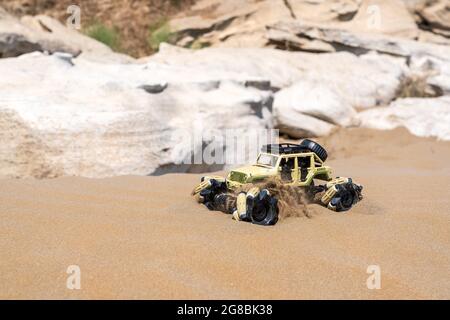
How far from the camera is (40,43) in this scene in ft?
31.0

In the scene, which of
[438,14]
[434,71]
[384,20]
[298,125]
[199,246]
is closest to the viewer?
[199,246]

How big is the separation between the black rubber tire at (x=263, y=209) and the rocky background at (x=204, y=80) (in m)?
1.88

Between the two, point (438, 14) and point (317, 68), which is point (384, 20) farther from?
point (317, 68)

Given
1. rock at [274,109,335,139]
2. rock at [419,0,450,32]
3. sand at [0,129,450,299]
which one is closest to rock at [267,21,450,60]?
rock at [419,0,450,32]

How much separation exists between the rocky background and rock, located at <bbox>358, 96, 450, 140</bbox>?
0.08ft

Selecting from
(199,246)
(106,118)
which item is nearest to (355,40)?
(106,118)

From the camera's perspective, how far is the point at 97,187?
13.1 feet

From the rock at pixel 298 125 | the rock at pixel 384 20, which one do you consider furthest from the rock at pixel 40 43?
the rock at pixel 384 20

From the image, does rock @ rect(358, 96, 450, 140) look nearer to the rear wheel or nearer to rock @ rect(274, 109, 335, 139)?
rock @ rect(274, 109, 335, 139)

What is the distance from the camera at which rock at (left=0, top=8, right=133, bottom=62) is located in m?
9.03

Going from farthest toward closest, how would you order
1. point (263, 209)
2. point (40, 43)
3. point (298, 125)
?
point (40, 43)
point (298, 125)
point (263, 209)

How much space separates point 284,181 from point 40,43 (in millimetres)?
7314

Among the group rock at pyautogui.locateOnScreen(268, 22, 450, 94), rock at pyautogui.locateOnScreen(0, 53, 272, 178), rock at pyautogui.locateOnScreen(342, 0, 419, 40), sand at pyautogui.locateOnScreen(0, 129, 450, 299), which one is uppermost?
rock at pyautogui.locateOnScreen(342, 0, 419, 40)
